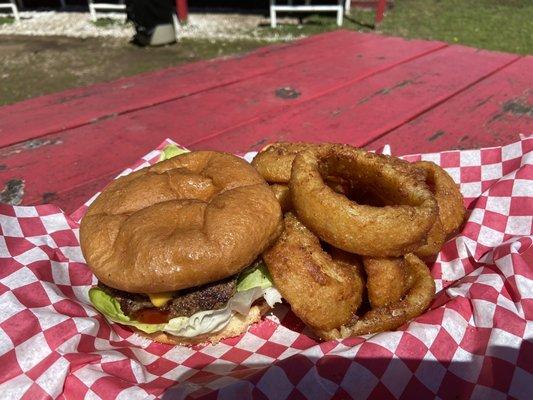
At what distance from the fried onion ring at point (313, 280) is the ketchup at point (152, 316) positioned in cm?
51

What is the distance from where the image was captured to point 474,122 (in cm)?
321

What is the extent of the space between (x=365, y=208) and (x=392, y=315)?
43 centimetres

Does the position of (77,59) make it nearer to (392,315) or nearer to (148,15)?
(148,15)

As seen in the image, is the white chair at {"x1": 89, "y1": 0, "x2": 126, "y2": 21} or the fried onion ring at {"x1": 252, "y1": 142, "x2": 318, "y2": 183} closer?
the fried onion ring at {"x1": 252, "y1": 142, "x2": 318, "y2": 183}

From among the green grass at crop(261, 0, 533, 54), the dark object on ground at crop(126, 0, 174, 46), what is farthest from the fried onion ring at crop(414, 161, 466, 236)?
the dark object on ground at crop(126, 0, 174, 46)

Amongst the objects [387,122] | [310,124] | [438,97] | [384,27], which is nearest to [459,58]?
[438,97]

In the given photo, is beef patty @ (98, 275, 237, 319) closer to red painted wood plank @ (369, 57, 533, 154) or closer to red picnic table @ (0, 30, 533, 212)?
red picnic table @ (0, 30, 533, 212)

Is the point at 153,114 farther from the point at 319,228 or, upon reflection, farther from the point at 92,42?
the point at 92,42

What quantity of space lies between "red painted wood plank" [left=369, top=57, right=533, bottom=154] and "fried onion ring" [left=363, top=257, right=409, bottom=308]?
1.26 metres

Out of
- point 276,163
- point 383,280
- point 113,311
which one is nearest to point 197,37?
point 276,163

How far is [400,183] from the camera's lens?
71.2 inches

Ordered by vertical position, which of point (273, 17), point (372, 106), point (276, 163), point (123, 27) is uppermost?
point (276, 163)

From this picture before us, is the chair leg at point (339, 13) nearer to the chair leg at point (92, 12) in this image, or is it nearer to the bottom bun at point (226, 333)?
the chair leg at point (92, 12)

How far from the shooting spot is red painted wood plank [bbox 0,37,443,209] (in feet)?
9.09
